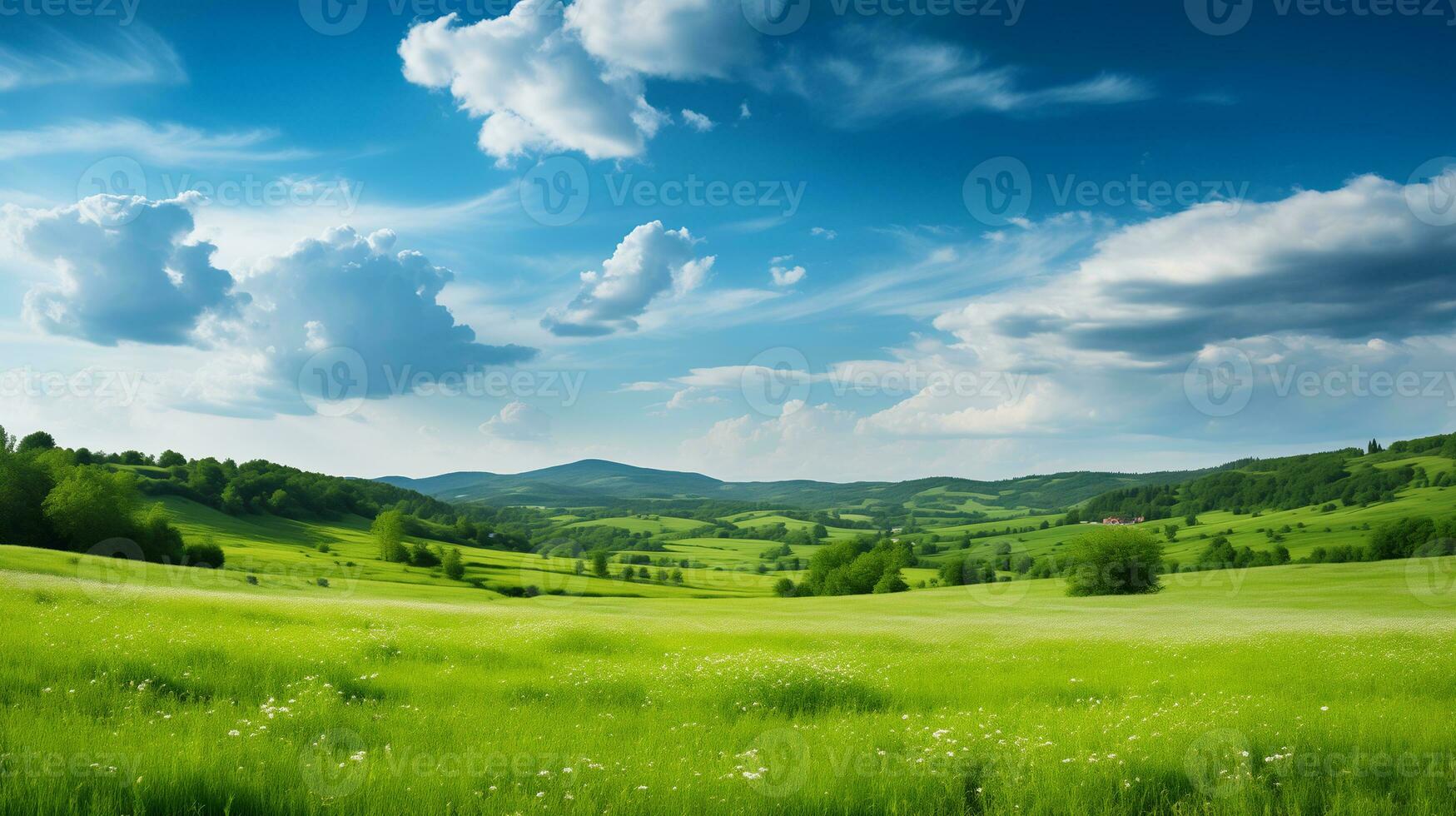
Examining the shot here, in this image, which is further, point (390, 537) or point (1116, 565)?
point (390, 537)

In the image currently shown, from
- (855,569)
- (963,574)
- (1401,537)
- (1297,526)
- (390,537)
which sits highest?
(1401,537)

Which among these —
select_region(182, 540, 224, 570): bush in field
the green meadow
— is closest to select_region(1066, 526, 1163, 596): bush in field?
the green meadow

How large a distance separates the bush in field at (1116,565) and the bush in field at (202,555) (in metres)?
97.6

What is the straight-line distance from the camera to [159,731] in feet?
27.2

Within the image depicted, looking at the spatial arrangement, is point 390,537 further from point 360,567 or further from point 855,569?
point 855,569

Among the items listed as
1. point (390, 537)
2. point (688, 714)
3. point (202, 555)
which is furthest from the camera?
point (390, 537)

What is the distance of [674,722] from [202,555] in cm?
10390

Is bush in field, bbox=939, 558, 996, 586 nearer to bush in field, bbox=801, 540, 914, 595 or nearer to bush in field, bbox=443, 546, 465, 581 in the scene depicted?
bush in field, bbox=801, 540, 914, 595

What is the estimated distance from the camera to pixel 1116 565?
75.9m

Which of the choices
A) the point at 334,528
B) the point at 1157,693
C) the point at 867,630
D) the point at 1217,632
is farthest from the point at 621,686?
the point at 334,528

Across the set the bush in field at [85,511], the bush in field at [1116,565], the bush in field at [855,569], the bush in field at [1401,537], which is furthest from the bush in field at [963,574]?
the bush in field at [85,511]

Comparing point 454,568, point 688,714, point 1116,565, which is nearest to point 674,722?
point 688,714

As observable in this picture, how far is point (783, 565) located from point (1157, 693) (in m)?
152

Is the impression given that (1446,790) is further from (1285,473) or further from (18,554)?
(1285,473)
